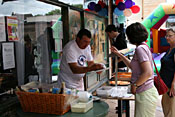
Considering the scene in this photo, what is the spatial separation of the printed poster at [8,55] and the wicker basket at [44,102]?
67 centimetres

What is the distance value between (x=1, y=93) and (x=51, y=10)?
158 centimetres

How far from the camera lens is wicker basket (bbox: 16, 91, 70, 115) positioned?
196 centimetres

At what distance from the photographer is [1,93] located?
2.59m

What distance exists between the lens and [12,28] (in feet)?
8.90

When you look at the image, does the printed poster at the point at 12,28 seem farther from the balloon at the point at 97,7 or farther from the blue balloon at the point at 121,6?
the blue balloon at the point at 121,6

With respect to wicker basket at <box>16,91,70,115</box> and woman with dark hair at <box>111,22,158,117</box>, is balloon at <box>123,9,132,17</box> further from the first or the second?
wicker basket at <box>16,91,70,115</box>

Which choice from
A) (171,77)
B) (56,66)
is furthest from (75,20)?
(171,77)

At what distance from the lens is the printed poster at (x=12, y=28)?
104 inches

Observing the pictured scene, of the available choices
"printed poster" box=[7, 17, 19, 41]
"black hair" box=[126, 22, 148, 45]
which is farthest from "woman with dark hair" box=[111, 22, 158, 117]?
"printed poster" box=[7, 17, 19, 41]

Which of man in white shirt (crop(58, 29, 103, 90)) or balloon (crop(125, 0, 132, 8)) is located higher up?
balloon (crop(125, 0, 132, 8))

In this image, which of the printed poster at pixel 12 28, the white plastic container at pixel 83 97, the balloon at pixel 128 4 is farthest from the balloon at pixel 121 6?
the white plastic container at pixel 83 97

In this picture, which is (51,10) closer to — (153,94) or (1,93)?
(1,93)

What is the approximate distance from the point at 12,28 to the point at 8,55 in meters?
0.33

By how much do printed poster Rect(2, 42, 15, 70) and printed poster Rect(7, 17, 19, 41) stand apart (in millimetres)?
86
